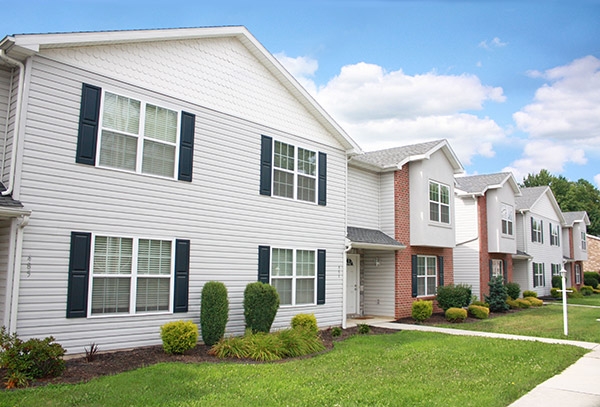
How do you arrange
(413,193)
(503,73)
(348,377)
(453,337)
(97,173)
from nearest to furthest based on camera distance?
(348,377), (97,173), (453,337), (503,73), (413,193)

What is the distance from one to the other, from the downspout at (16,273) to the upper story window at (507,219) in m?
23.3

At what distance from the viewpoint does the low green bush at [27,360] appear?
7465 millimetres

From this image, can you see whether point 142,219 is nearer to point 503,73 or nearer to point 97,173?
point 97,173

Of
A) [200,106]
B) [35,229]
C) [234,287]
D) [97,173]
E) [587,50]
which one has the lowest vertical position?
[234,287]

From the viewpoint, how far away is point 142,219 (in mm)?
10711

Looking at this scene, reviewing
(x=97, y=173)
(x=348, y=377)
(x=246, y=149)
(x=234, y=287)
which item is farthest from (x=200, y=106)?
(x=348, y=377)

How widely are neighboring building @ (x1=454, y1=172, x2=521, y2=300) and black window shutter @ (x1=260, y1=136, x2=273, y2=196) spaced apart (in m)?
14.4

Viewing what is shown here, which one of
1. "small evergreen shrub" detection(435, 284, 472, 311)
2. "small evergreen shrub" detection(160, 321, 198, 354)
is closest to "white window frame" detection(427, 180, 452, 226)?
"small evergreen shrub" detection(435, 284, 472, 311)

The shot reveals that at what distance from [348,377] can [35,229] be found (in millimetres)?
6379

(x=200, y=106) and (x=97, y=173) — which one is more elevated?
(x=200, y=106)

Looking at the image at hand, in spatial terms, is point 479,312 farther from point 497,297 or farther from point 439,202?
point 439,202

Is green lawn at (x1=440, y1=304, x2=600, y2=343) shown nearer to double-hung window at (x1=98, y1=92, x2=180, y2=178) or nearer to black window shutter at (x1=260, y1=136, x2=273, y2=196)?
black window shutter at (x1=260, y1=136, x2=273, y2=196)

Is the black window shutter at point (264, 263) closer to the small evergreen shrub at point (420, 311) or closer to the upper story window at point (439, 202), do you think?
the small evergreen shrub at point (420, 311)

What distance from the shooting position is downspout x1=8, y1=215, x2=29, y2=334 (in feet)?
28.2
